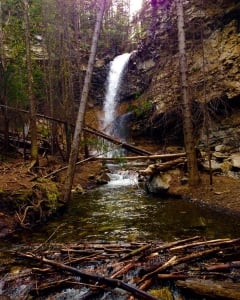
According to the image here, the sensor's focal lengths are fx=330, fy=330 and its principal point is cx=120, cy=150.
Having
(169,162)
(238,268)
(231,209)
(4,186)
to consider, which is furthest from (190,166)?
(238,268)

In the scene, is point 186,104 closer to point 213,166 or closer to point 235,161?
point 213,166

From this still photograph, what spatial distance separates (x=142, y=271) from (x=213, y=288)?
1.03 metres

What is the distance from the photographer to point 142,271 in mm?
4695

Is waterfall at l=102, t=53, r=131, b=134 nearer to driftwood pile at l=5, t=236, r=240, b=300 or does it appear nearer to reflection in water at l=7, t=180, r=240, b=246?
reflection in water at l=7, t=180, r=240, b=246

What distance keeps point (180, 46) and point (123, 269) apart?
356 inches

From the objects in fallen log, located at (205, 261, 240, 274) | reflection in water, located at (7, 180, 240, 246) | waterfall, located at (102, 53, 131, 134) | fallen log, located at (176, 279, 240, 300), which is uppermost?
waterfall, located at (102, 53, 131, 134)

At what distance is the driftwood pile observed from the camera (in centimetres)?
423

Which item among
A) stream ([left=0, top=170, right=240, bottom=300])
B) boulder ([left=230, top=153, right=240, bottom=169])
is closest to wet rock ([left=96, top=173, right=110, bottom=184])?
stream ([left=0, top=170, right=240, bottom=300])

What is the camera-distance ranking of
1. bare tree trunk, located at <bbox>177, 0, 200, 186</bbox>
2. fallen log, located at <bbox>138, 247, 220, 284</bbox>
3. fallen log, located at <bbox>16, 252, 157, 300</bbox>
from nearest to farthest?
1. fallen log, located at <bbox>16, 252, 157, 300</bbox>
2. fallen log, located at <bbox>138, 247, 220, 284</bbox>
3. bare tree trunk, located at <bbox>177, 0, 200, 186</bbox>

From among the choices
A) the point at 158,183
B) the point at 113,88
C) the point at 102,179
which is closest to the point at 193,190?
the point at 158,183

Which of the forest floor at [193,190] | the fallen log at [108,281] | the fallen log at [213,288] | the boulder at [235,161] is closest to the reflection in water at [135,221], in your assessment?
the forest floor at [193,190]

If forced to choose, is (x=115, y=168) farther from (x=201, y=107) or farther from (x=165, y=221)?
(x=165, y=221)

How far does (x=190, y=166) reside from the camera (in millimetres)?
11648

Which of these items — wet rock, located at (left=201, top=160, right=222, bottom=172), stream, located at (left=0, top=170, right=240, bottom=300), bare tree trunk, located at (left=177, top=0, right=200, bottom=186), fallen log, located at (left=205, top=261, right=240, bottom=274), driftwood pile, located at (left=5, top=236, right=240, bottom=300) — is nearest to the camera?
driftwood pile, located at (left=5, top=236, right=240, bottom=300)
